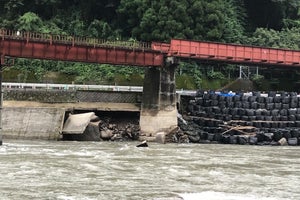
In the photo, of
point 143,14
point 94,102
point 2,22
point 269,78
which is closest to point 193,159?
point 94,102

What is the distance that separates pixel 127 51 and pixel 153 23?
13.4m

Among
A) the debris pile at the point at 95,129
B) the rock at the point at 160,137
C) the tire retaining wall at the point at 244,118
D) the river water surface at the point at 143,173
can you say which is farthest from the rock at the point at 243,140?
the debris pile at the point at 95,129

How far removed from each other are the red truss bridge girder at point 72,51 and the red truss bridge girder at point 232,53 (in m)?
1.94

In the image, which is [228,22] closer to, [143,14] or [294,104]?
[143,14]

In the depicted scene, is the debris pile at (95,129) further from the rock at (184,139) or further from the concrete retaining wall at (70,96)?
the rock at (184,139)

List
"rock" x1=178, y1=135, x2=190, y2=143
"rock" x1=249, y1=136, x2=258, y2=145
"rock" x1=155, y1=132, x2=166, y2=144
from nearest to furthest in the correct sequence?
"rock" x1=155, y1=132, x2=166, y2=144
"rock" x1=249, y1=136, x2=258, y2=145
"rock" x1=178, y1=135, x2=190, y2=143

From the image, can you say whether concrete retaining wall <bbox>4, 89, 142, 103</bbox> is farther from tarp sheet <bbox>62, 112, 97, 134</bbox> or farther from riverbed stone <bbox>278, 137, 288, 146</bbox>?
riverbed stone <bbox>278, 137, 288, 146</bbox>

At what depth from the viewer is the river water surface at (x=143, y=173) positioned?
67.4ft

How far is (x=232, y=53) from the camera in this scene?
52.3 meters

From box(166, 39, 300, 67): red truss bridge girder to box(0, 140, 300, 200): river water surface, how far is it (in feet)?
45.5

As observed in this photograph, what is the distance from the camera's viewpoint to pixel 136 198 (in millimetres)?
19359

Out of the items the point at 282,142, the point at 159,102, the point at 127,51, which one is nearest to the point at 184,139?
the point at 159,102

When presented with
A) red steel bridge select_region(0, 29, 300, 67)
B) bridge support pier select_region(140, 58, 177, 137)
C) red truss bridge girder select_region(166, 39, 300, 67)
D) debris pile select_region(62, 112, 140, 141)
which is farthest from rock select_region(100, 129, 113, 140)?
red truss bridge girder select_region(166, 39, 300, 67)

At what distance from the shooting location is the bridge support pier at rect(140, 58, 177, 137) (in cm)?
4750
